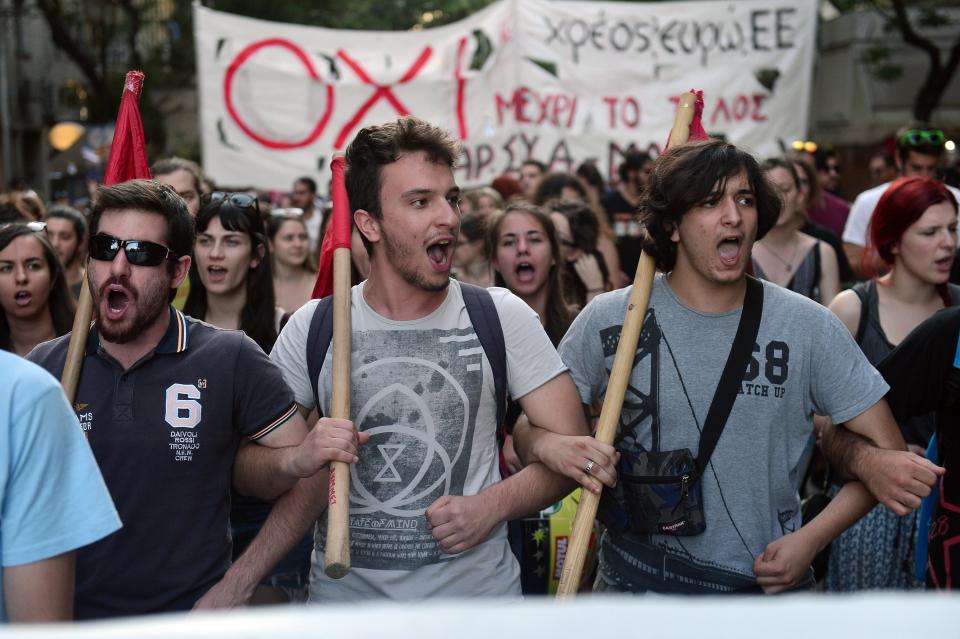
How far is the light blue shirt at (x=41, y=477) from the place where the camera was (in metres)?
1.98

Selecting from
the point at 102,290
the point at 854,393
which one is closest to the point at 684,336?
the point at 854,393

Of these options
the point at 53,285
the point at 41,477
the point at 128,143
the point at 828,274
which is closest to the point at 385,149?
the point at 128,143

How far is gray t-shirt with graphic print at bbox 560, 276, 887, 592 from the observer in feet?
9.71

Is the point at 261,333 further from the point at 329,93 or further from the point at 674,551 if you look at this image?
the point at 329,93

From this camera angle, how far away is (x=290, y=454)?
115 inches

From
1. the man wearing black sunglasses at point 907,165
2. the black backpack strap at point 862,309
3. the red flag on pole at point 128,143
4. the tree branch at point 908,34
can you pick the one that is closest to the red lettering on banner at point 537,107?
the man wearing black sunglasses at point 907,165

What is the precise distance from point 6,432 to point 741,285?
190cm

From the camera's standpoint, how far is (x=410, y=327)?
3.10 meters

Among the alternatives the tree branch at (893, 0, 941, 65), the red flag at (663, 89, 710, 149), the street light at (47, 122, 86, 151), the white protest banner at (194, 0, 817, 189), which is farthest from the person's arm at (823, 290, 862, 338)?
the tree branch at (893, 0, 941, 65)

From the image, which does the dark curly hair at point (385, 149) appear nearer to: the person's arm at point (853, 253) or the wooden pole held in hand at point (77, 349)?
the wooden pole held in hand at point (77, 349)

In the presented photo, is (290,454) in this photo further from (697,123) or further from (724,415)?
(697,123)

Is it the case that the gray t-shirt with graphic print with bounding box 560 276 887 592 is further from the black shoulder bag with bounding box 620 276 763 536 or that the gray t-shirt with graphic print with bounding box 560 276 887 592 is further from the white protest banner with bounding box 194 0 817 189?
the white protest banner with bounding box 194 0 817 189

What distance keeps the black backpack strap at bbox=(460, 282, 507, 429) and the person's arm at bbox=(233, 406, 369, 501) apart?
397 mm

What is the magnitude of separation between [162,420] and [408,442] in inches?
24.3
